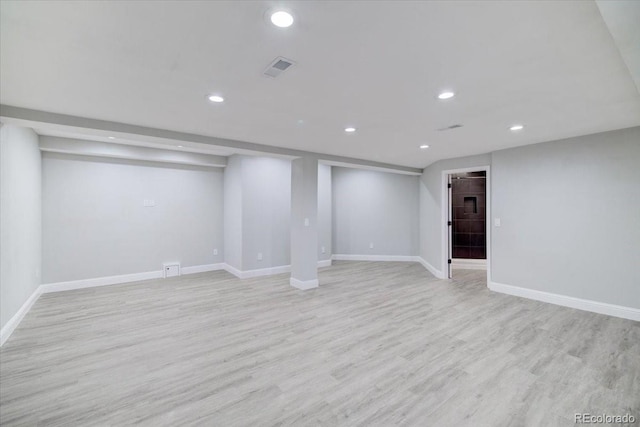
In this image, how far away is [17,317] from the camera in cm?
342

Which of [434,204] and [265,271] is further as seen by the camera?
[434,204]

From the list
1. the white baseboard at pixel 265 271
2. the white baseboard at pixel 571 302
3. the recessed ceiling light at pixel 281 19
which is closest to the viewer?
the recessed ceiling light at pixel 281 19

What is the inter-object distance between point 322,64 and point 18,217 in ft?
14.2

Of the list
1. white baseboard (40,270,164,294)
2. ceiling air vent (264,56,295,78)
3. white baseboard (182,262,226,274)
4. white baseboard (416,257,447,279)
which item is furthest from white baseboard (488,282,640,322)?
white baseboard (40,270,164,294)

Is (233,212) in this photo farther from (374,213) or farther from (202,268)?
(374,213)

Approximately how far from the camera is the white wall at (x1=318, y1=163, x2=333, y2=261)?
6828 millimetres

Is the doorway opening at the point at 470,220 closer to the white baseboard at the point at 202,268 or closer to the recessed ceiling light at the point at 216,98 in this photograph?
the white baseboard at the point at 202,268

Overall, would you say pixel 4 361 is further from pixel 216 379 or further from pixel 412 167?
Answer: pixel 412 167

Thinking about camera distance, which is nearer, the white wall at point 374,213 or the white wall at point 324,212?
the white wall at point 324,212

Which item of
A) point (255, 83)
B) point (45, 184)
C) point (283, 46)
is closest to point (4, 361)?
point (45, 184)

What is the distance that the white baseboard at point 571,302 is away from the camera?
11.8ft

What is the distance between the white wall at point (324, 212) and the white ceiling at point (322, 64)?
3.56 metres

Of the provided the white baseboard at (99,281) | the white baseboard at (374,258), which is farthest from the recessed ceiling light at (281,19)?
the white baseboard at (374,258)

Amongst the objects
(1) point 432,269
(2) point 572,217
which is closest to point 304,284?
(1) point 432,269
